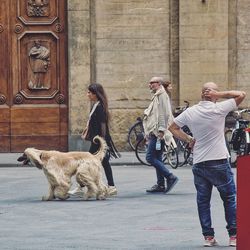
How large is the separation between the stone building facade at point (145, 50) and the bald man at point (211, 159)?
13.4m

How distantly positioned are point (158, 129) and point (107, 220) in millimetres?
3635

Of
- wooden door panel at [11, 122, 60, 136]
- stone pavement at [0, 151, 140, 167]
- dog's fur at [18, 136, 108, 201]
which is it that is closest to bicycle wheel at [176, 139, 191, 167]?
stone pavement at [0, 151, 140, 167]

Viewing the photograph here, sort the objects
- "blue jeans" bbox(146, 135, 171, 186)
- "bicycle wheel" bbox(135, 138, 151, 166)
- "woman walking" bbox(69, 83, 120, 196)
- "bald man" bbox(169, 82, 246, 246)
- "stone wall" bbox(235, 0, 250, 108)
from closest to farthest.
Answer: "bald man" bbox(169, 82, 246, 246), "woman walking" bbox(69, 83, 120, 196), "blue jeans" bbox(146, 135, 171, 186), "bicycle wheel" bbox(135, 138, 151, 166), "stone wall" bbox(235, 0, 250, 108)

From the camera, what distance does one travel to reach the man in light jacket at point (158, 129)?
16.5 m

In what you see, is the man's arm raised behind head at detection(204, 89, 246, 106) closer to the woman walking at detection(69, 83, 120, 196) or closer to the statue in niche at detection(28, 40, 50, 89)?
the woman walking at detection(69, 83, 120, 196)

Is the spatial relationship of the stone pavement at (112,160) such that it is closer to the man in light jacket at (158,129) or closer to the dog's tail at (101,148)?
the man in light jacket at (158,129)

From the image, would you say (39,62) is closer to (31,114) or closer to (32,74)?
(32,74)

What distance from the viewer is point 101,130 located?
53.0ft

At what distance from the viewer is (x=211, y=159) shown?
1093 centimetres

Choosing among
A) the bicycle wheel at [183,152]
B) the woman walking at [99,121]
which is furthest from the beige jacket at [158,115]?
the bicycle wheel at [183,152]

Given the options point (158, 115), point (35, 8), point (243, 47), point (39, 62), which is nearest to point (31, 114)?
point (39, 62)

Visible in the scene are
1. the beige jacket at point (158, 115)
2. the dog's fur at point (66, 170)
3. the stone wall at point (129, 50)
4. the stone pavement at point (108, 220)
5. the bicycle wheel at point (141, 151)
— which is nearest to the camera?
the stone pavement at point (108, 220)

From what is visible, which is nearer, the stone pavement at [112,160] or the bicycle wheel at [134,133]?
the stone pavement at [112,160]

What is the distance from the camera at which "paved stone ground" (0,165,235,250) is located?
11.2 m
